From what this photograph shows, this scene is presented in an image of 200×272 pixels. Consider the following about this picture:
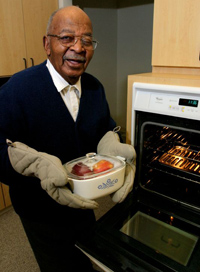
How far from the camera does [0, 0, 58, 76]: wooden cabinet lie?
1747 millimetres

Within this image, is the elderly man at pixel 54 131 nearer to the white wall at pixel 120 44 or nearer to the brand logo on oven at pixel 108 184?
the brand logo on oven at pixel 108 184

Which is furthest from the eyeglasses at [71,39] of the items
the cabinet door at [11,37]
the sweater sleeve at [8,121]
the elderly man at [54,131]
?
the cabinet door at [11,37]

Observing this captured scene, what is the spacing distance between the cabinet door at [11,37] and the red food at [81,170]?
130 centimetres

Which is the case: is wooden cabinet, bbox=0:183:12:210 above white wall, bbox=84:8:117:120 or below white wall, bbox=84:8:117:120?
below

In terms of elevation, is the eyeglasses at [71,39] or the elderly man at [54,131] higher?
the eyeglasses at [71,39]

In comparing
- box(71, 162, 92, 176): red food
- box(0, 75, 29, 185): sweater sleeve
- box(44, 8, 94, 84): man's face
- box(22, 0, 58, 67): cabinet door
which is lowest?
box(71, 162, 92, 176): red food

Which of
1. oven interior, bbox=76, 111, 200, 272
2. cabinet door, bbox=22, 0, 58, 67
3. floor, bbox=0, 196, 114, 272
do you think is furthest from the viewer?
cabinet door, bbox=22, 0, 58, 67

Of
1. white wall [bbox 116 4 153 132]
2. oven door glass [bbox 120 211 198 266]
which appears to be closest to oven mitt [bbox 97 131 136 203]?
oven door glass [bbox 120 211 198 266]

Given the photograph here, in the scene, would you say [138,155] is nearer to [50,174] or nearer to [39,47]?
[50,174]

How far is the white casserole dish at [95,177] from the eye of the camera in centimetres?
78

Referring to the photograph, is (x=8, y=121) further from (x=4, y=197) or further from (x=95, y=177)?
(x=4, y=197)

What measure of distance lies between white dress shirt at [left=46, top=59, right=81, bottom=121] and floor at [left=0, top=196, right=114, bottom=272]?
3.76 feet

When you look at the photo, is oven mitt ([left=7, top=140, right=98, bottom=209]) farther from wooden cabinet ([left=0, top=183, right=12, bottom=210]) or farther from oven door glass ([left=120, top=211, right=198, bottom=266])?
wooden cabinet ([left=0, top=183, right=12, bottom=210])

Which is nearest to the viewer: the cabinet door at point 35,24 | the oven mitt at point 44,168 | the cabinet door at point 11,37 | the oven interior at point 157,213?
the oven mitt at point 44,168
